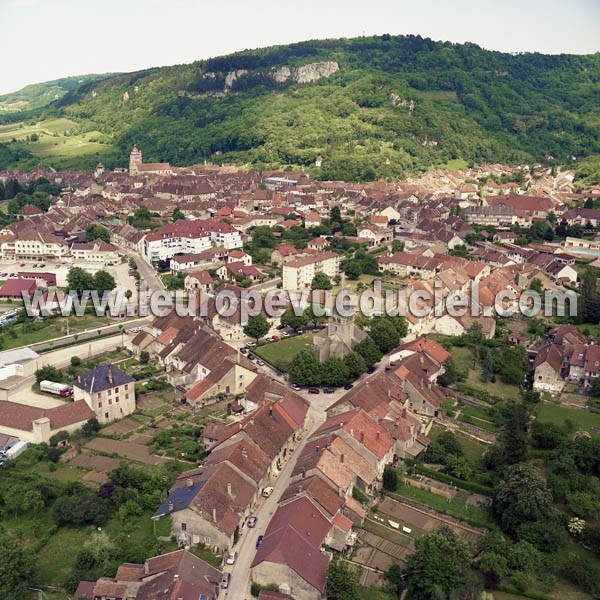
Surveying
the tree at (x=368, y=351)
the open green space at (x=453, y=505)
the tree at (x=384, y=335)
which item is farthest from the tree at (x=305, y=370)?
the open green space at (x=453, y=505)

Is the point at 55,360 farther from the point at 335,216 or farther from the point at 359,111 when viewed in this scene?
the point at 359,111

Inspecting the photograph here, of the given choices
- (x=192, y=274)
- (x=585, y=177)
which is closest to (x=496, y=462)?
(x=192, y=274)

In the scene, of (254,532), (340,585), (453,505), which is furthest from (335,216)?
(340,585)

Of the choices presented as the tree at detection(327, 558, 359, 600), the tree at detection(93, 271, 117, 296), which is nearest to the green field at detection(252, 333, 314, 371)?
the tree at detection(93, 271, 117, 296)

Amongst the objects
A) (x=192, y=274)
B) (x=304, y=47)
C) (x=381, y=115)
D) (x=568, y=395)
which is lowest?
(x=568, y=395)

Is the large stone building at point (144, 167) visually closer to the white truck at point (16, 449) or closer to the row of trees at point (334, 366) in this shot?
the row of trees at point (334, 366)

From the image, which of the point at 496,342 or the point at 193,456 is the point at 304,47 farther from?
the point at 193,456
